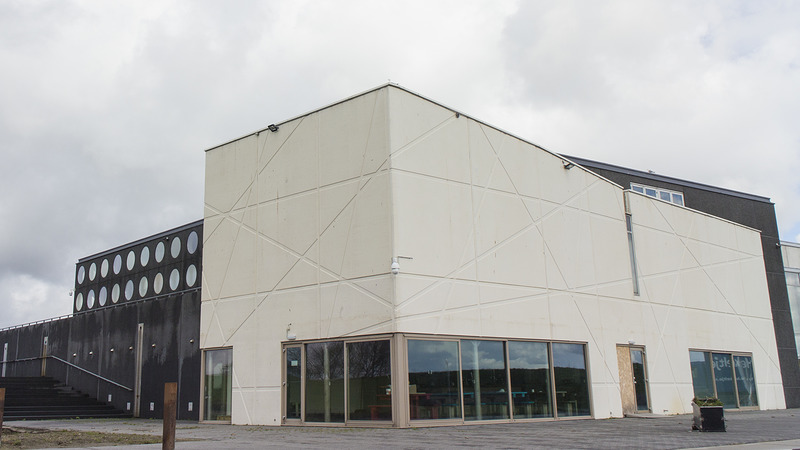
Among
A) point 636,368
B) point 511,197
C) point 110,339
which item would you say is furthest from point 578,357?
point 110,339

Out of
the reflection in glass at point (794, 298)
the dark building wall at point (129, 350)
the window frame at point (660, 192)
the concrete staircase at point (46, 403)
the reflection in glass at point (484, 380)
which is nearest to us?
the reflection in glass at point (484, 380)

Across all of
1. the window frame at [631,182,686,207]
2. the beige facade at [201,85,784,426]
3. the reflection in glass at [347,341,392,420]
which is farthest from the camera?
the window frame at [631,182,686,207]

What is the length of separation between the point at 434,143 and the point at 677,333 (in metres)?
13.3

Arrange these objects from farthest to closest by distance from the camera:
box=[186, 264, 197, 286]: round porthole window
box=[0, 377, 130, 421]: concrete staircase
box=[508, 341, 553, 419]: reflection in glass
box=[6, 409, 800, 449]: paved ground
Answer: box=[186, 264, 197, 286]: round porthole window < box=[0, 377, 130, 421]: concrete staircase < box=[508, 341, 553, 419]: reflection in glass < box=[6, 409, 800, 449]: paved ground

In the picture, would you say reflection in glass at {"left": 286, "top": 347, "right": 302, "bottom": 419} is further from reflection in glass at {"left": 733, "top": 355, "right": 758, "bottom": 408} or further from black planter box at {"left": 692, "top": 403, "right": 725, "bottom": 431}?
reflection in glass at {"left": 733, "top": 355, "right": 758, "bottom": 408}

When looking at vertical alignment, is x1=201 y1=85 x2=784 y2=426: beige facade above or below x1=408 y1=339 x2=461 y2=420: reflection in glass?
above

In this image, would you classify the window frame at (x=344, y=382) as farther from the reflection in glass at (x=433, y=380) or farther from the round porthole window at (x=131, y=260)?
the round porthole window at (x=131, y=260)

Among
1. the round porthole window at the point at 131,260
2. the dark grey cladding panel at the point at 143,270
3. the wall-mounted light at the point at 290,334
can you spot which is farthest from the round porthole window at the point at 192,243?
the wall-mounted light at the point at 290,334

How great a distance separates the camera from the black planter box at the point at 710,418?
49.7 feet

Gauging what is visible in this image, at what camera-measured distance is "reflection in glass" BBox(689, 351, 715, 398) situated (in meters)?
25.9

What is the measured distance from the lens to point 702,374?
86.2ft

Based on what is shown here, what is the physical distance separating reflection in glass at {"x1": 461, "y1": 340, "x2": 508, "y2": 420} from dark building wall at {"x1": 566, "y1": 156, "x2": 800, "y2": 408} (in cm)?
1327

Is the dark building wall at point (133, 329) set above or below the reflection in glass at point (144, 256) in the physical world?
below

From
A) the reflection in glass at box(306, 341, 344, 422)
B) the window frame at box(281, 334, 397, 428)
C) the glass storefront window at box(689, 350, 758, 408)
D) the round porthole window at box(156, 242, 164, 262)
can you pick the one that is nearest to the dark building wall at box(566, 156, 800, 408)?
the glass storefront window at box(689, 350, 758, 408)
